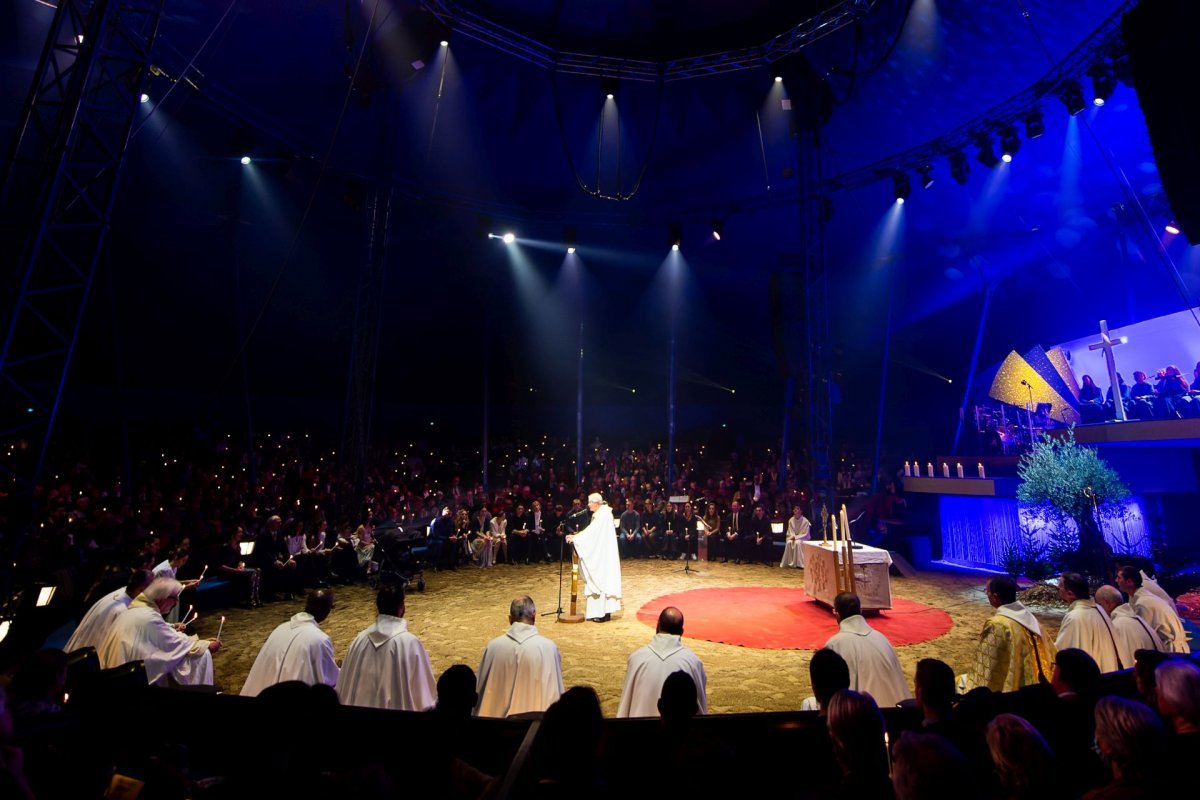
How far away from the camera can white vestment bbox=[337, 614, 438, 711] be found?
388 cm

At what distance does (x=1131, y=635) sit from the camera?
4.25 metres

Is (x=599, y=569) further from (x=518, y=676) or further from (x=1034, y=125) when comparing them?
(x=1034, y=125)

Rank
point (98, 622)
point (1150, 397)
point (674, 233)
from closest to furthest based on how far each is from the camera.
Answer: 1. point (98, 622)
2. point (1150, 397)
3. point (674, 233)

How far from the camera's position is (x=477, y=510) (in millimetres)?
13680

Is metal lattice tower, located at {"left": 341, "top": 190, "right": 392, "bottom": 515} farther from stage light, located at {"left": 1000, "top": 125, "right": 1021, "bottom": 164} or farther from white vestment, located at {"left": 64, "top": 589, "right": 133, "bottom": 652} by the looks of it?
stage light, located at {"left": 1000, "top": 125, "right": 1021, "bottom": 164}

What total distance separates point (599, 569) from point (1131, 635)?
5.51m

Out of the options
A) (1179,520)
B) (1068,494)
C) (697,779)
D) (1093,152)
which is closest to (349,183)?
(697,779)

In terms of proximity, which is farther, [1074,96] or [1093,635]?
[1074,96]

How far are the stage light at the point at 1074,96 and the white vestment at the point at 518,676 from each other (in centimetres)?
1178

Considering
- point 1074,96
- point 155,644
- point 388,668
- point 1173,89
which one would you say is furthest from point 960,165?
point 155,644

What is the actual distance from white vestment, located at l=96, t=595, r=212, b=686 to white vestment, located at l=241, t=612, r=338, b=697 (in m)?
0.67

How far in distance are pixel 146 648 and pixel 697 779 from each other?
173 inches

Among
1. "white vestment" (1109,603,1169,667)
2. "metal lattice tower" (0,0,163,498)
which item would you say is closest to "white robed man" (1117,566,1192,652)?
"white vestment" (1109,603,1169,667)

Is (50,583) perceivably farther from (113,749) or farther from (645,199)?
(645,199)
